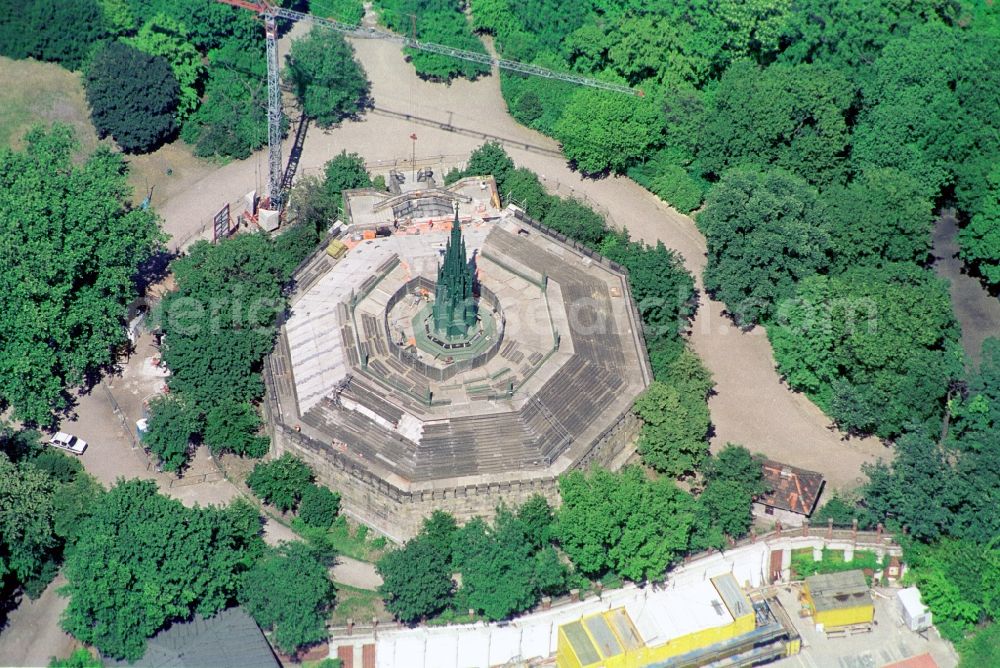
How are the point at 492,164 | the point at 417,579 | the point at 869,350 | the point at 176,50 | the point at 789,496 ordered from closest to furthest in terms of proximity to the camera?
the point at 417,579
the point at 789,496
the point at 869,350
the point at 492,164
the point at 176,50

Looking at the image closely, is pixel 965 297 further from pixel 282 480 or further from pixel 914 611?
pixel 282 480

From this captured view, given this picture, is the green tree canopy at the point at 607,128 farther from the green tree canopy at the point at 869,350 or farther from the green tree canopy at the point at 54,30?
the green tree canopy at the point at 54,30

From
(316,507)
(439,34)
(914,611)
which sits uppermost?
(439,34)

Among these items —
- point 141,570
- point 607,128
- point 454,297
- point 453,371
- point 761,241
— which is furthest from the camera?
point 607,128

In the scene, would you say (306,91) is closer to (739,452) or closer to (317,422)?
(317,422)

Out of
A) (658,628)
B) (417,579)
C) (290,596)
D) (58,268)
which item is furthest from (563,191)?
(290,596)

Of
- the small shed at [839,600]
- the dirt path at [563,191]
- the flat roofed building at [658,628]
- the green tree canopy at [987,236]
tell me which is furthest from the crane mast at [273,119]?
the green tree canopy at [987,236]

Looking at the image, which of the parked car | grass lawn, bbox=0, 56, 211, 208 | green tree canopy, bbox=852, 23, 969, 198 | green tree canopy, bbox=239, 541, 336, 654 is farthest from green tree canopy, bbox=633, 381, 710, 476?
grass lawn, bbox=0, 56, 211, 208

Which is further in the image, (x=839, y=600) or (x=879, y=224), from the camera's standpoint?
(x=879, y=224)
